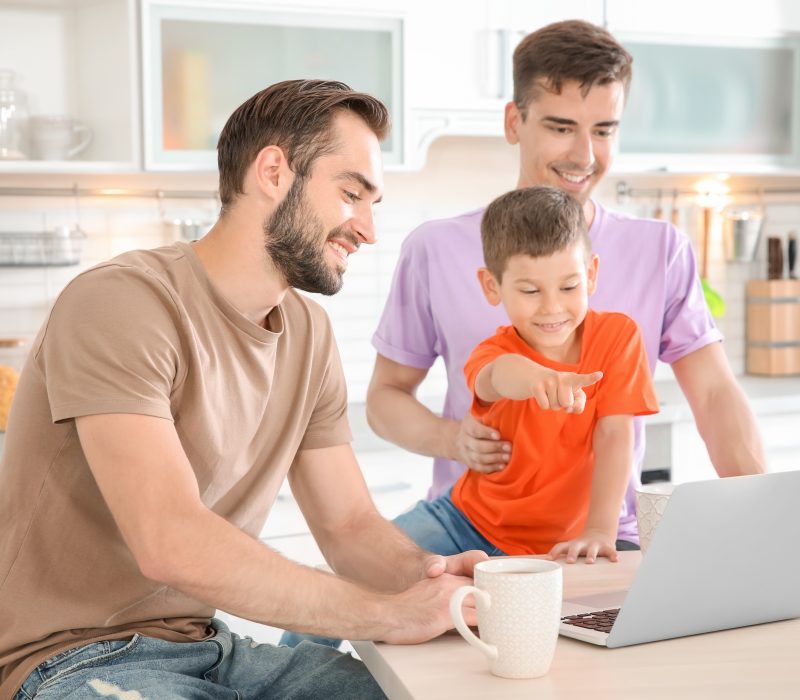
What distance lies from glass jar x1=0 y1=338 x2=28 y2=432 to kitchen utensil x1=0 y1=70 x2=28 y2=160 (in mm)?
513

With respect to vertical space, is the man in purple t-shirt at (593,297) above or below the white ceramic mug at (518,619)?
above

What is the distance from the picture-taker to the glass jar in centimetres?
303

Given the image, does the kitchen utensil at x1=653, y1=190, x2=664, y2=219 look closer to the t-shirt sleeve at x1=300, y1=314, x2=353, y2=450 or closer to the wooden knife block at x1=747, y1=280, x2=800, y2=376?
the wooden knife block at x1=747, y1=280, x2=800, y2=376

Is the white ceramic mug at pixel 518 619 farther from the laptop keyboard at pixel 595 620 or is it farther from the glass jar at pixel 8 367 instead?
the glass jar at pixel 8 367

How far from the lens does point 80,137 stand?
10.5ft

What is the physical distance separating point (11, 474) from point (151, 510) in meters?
0.26

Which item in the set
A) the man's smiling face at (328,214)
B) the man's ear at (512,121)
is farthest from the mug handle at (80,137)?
the man's smiling face at (328,214)

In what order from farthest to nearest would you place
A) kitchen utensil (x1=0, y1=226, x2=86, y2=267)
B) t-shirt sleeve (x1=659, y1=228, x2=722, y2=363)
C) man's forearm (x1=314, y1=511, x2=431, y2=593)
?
kitchen utensil (x1=0, y1=226, x2=86, y2=267) → t-shirt sleeve (x1=659, y1=228, x2=722, y2=363) → man's forearm (x1=314, y1=511, x2=431, y2=593)

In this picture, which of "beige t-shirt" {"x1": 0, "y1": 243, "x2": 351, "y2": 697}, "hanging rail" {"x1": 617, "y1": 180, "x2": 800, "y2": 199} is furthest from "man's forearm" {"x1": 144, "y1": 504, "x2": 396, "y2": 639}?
"hanging rail" {"x1": 617, "y1": 180, "x2": 800, "y2": 199}

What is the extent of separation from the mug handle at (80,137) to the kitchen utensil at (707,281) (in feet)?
7.00

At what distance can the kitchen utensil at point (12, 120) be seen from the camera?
10.1 feet

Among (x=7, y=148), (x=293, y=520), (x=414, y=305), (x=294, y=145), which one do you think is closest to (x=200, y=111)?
(x=7, y=148)

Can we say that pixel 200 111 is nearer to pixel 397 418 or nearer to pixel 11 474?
pixel 397 418

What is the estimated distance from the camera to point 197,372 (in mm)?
1416
